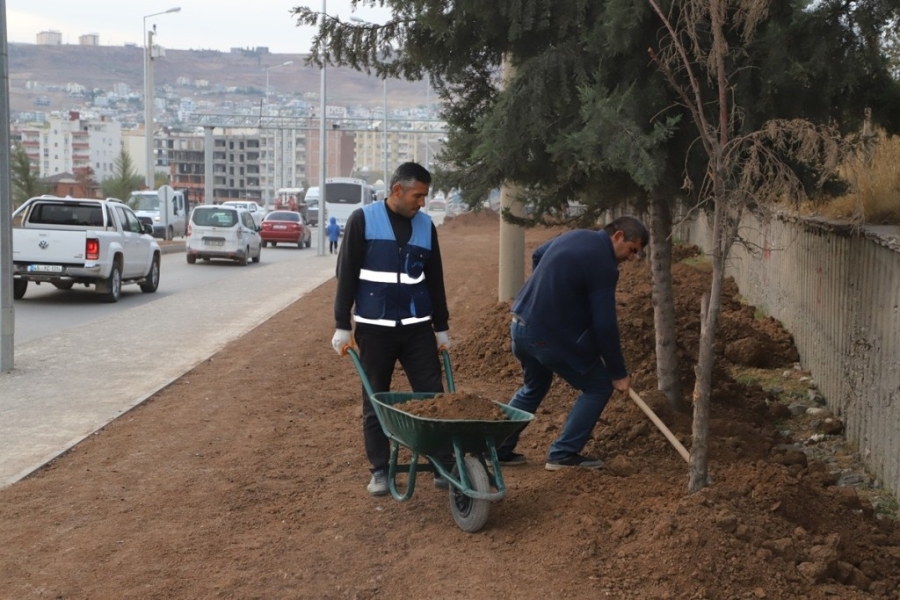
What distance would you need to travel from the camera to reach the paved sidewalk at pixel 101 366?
27.3 feet

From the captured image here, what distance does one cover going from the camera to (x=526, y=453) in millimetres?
7312

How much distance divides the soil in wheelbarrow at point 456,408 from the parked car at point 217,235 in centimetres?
2673

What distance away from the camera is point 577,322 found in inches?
251

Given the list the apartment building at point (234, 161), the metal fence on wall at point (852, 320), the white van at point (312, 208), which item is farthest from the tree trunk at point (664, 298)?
the apartment building at point (234, 161)

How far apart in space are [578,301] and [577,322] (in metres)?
0.13

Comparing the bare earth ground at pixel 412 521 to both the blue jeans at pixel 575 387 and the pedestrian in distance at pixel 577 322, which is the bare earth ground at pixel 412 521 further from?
the pedestrian in distance at pixel 577 322

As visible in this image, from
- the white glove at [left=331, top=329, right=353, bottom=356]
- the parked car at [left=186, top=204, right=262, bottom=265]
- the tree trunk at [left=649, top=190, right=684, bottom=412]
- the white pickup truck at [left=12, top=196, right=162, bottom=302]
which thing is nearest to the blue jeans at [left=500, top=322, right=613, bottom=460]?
the white glove at [left=331, top=329, right=353, bottom=356]

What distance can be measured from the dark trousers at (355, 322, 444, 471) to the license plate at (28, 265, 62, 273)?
46.2ft

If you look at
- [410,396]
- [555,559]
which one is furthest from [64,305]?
[555,559]

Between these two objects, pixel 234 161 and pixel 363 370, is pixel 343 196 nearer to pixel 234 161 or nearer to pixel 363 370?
pixel 363 370

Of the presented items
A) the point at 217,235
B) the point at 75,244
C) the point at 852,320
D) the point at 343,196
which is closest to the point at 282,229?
the point at 217,235

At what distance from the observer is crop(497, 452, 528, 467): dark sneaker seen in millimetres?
6930

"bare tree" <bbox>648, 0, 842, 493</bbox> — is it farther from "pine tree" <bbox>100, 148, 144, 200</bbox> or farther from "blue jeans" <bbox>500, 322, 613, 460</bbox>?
"pine tree" <bbox>100, 148, 144, 200</bbox>

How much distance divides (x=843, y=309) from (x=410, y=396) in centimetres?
387
